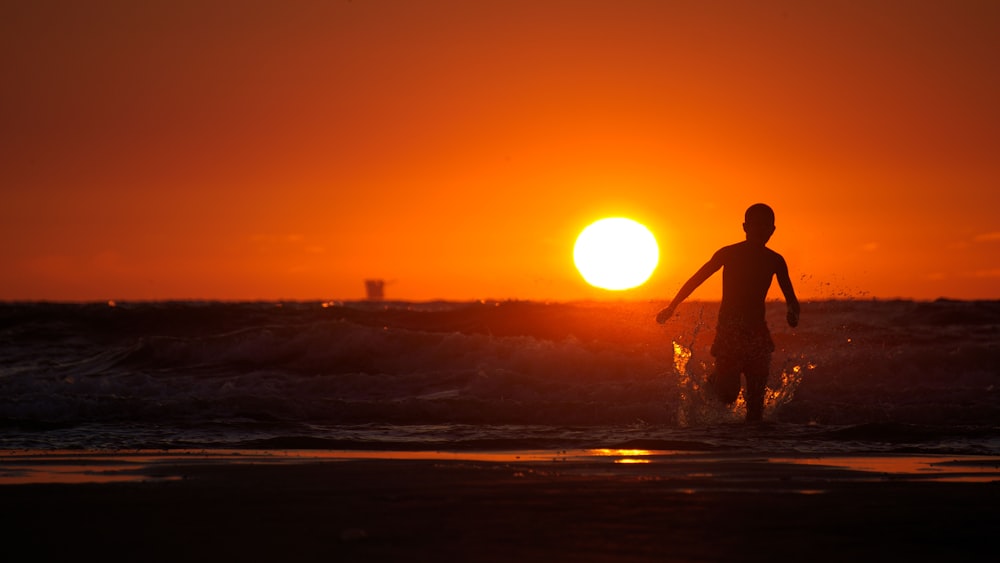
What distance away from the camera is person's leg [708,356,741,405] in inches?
432

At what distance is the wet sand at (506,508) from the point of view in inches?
194

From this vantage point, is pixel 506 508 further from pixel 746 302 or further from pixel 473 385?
pixel 473 385

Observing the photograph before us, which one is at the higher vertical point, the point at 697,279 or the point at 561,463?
the point at 697,279

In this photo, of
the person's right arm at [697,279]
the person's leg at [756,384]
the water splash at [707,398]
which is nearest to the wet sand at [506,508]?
the person's leg at [756,384]

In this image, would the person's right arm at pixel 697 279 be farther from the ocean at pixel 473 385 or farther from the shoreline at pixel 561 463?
the shoreline at pixel 561 463

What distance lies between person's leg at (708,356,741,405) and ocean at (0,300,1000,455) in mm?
312

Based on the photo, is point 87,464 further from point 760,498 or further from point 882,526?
point 882,526

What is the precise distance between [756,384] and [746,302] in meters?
0.84

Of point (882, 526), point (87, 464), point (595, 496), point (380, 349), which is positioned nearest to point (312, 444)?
point (87, 464)

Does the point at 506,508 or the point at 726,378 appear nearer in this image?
the point at 506,508

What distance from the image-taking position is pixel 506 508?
5953mm

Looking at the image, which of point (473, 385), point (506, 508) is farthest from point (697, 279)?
point (506, 508)

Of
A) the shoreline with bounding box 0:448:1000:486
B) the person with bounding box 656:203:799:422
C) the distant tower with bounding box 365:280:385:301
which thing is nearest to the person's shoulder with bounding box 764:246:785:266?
the person with bounding box 656:203:799:422

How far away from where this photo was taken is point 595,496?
635 centimetres
